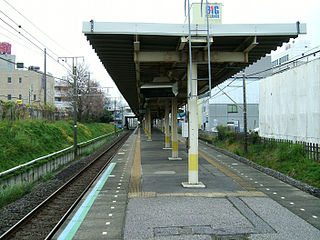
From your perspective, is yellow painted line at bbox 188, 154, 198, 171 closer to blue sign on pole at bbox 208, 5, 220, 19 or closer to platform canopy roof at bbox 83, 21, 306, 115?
platform canopy roof at bbox 83, 21, 306, 115

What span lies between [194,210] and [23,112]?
1679 cm

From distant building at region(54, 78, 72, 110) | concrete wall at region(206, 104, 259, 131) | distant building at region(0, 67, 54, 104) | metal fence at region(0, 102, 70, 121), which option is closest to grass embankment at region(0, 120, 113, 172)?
metal fence at region(0, 102, 70, 121)

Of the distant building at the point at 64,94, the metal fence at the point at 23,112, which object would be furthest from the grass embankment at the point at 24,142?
the distant building at the point at 64,94

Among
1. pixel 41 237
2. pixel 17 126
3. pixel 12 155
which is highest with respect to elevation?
pixel 17 126

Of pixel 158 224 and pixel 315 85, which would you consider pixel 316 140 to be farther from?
pixel 158 224

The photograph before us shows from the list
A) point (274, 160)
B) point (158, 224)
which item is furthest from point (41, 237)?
point (274, 160)

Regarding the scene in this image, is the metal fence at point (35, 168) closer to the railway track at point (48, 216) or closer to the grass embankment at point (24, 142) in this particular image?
the grass embankment at point (24, 142)

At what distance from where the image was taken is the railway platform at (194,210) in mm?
6453

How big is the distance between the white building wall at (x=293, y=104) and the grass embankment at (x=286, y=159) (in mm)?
1573

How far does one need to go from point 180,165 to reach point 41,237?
34.2 feet

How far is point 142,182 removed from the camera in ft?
38.6

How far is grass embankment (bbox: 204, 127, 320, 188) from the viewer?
36.6 feet

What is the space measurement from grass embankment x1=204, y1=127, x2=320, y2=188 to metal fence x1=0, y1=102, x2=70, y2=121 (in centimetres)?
1420

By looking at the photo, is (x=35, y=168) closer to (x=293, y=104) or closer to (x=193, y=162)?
(x=193, y=162)
